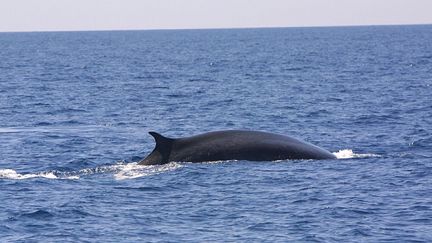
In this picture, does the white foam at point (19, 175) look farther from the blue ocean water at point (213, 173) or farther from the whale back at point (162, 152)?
the whale back at point (162, 152)

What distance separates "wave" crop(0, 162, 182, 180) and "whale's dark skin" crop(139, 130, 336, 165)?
0.39 m

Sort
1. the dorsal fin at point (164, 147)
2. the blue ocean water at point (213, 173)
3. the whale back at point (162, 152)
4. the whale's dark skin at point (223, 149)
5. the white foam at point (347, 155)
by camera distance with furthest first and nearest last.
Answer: the white foam at point (347, 155) < the whale's dark skin at point (223, 149) < the whale back at point (162, 152) < the dorsal fin at point (164, 147) < the blue ocean water at point (213, 173)

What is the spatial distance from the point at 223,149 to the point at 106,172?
350cm

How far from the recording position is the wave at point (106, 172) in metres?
26.0

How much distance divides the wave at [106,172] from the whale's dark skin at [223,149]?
39 cm

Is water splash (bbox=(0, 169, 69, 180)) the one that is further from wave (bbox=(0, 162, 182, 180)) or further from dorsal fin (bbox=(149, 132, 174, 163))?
dorsal fin (bbox=(149, 132, 174, 163))

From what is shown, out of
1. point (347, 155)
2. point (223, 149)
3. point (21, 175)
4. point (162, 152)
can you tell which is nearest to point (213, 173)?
point (223, 149)

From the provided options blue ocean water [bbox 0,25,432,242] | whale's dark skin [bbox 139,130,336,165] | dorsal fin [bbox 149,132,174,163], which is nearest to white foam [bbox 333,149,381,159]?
blue ocean water [bbox 0,25,432,242]

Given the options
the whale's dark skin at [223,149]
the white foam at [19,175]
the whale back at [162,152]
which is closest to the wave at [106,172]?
the white foam at [19,175]

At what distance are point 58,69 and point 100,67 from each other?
7473 mm

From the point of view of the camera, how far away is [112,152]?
A: 31391 millimetres

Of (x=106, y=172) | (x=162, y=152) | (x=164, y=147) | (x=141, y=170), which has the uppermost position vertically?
(x=164, y=147)

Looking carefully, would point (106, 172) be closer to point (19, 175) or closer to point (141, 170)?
point (141, 170)

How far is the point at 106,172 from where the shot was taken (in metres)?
27.0
